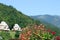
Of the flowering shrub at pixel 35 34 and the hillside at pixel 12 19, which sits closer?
the flowering shrub at pixel 35 34

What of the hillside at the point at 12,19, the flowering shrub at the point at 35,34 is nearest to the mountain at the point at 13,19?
the hillside at the point at 12,19

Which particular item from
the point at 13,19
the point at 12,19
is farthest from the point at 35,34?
the point at 13,19

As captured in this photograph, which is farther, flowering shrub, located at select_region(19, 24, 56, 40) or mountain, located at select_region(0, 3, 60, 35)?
mountain, located at select_region(0, 3, 60, 35)

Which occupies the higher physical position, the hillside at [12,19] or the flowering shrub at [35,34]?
the hillside at [12,19]

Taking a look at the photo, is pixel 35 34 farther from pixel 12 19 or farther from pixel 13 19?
pixel 13 19

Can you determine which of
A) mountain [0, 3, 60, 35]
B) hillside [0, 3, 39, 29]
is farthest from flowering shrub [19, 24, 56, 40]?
hillside [0, 3, 39, 29]

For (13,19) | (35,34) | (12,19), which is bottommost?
(35,34)

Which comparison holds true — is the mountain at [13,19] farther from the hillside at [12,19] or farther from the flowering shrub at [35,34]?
the flowering shrub at [35,34]

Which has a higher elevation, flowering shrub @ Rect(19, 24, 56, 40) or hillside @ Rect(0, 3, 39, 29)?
hillside @ Rect(0, 3, 39, 29)

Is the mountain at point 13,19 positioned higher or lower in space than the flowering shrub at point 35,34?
higher

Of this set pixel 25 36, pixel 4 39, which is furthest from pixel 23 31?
pixel 4 39

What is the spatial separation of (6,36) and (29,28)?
15078mm

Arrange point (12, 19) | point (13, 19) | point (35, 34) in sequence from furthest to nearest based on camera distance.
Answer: point (13, 19)
point (12, 19)
point (35, 34)

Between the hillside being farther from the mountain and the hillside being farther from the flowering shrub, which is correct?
the flowering shrub
